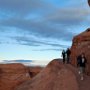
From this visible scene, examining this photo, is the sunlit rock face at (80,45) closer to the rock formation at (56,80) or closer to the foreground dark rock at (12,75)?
the rock formation at (56,80)

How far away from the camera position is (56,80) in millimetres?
46156

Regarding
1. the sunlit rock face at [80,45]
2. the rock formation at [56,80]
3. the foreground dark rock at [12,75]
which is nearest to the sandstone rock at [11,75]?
the foreground dark rock at [12,75]

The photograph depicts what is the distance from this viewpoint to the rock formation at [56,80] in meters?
39.9

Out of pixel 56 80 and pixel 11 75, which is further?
pixel 11 75

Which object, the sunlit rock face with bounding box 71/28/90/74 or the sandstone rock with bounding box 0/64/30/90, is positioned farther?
the sandstone rock with bounding box 0/64/30/90

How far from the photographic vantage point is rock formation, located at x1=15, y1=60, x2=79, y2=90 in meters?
39.9

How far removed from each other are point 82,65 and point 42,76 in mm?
20011

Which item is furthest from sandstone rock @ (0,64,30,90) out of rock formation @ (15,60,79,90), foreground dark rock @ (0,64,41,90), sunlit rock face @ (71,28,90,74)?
sunlit rock face @ (71,28,90,74)

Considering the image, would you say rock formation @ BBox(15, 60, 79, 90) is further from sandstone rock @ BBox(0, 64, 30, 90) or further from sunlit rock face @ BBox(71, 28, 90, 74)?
sandstone rock @ BBox(0, 64, 30, 90)

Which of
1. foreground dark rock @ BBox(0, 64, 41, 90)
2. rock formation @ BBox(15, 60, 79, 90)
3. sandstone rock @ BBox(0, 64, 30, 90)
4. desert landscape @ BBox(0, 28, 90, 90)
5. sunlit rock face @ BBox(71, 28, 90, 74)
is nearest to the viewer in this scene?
desert landscape @ BBox(0, 28, 90, 90)

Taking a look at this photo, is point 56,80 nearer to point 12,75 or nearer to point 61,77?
point 61,77

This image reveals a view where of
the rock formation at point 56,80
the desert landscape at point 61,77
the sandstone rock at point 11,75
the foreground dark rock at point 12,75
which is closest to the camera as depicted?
the desert landscape at point 61,77

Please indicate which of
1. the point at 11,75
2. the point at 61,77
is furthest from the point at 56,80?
the point at 11,75

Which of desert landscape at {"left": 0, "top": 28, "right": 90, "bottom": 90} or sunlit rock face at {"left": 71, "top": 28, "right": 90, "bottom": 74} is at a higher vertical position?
sunlit rock face at {"left": 71, "top": 28, "right": 90, "bottom": 74}
